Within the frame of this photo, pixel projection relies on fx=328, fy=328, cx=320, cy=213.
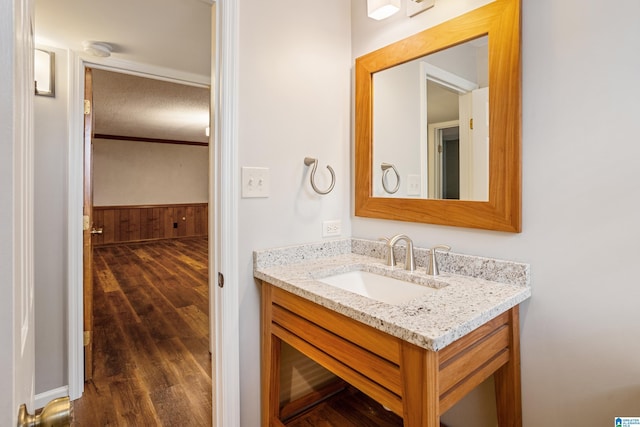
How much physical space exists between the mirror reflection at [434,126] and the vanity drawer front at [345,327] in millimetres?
705

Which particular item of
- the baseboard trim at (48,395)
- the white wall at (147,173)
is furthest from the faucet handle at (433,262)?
the white wall at (147,173)

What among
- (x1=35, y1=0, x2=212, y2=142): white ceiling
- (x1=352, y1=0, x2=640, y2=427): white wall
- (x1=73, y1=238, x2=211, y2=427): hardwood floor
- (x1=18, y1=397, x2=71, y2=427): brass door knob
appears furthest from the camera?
(x1=73, y1=238, x2=211, y2=427): hardwood floor

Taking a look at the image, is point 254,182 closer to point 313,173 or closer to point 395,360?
point 313,173

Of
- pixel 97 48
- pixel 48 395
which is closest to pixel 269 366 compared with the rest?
pixel 48 395

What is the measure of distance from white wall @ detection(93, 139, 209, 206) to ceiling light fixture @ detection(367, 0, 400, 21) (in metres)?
7.20

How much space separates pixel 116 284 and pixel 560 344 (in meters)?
4.65

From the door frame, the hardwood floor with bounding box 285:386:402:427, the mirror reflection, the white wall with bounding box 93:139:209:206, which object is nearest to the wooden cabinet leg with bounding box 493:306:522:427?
the mirror reflection

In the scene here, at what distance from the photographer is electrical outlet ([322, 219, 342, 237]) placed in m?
1.69

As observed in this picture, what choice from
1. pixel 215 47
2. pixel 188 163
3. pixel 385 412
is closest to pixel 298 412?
pixel 385 412

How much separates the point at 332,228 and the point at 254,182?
51 cm

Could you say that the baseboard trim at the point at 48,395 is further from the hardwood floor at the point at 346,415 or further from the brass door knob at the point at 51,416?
the brass door knob at the point at 51,416

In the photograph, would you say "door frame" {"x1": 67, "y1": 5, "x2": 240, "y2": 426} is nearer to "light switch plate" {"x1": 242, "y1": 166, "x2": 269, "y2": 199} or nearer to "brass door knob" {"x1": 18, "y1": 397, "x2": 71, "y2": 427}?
"light switch plate" {"x1": 242, "y1": 166, "x2": 269, "y2": 199}

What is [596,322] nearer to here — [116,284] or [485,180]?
[485,180]

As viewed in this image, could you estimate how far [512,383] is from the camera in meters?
1.19
